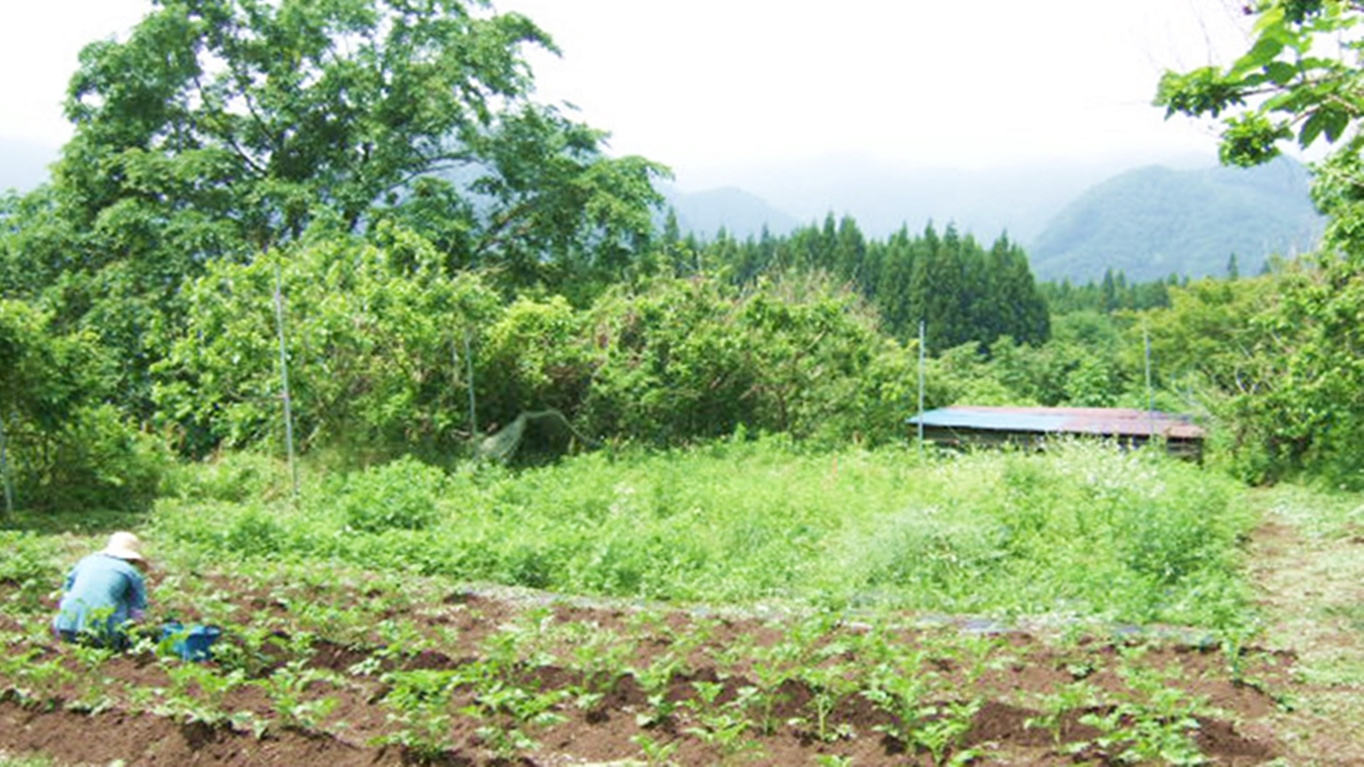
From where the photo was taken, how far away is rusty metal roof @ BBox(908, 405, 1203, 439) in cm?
1431

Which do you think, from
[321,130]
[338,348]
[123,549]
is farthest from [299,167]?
[123,549]

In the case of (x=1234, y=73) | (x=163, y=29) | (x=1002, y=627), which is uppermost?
(x=163, y=29)

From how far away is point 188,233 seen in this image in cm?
1616

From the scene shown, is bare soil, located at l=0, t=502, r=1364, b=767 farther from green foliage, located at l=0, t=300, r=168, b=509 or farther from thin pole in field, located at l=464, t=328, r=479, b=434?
thin pole in field, located at l=464, t=328, r=479, b=434

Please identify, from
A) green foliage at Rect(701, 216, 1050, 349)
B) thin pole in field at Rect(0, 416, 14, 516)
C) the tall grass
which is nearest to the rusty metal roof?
the tall grass

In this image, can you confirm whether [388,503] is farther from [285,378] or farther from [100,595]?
[100,595]

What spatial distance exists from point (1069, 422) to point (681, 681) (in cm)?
1228

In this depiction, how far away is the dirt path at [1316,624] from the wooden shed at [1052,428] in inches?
147

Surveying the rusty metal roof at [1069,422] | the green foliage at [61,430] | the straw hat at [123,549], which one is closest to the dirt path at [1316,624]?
the rusty metal roof at [1069,422]

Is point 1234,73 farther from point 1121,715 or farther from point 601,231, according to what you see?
point 601,231

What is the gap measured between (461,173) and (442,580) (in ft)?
43.4

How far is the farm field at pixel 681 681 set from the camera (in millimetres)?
4191

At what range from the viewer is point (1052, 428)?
14719mm

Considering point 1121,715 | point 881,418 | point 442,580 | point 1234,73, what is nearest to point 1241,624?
point 1121,715
